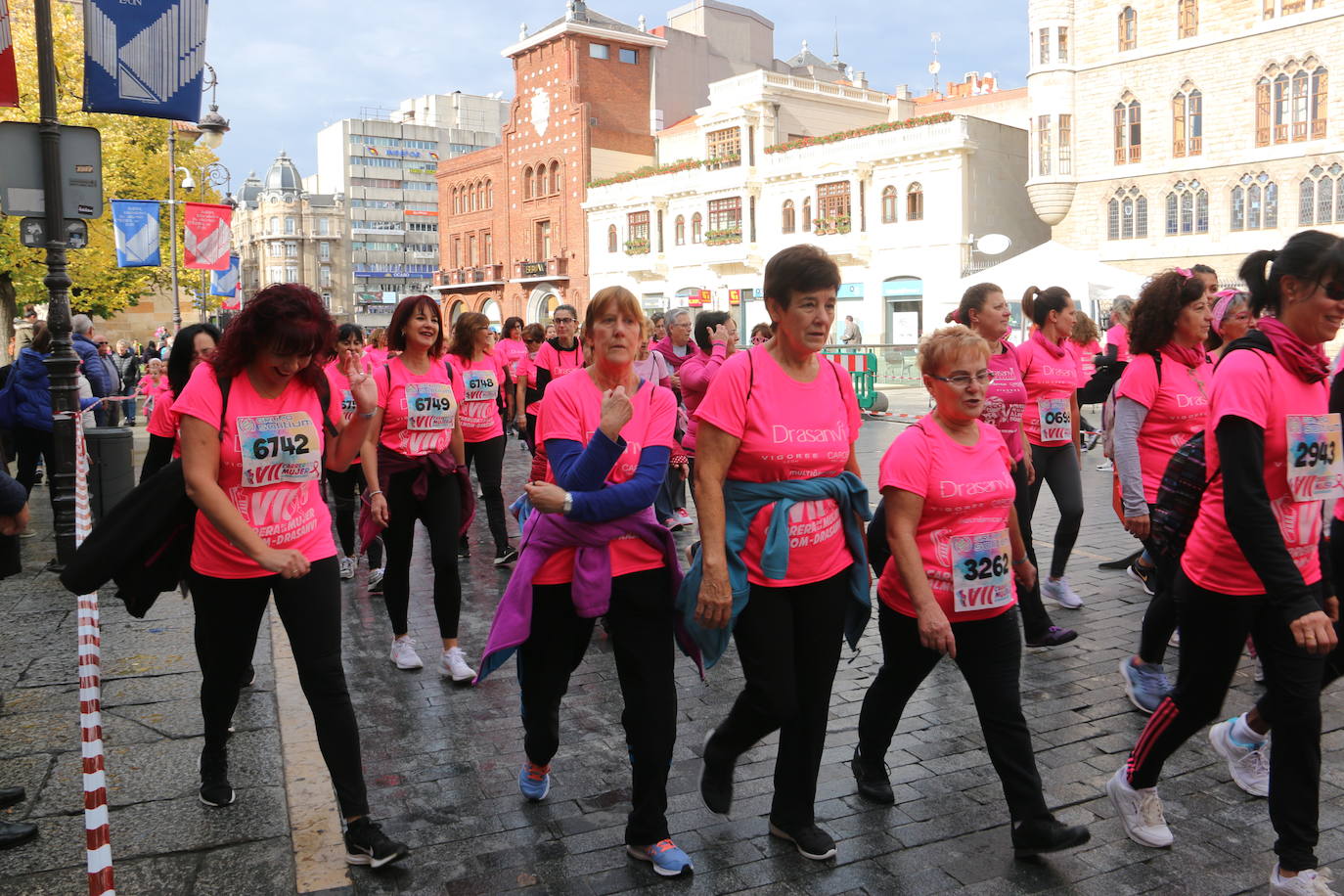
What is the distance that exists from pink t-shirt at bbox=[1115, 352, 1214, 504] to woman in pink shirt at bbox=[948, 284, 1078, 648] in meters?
0.68

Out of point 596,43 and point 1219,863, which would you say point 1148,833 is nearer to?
point 1219,863

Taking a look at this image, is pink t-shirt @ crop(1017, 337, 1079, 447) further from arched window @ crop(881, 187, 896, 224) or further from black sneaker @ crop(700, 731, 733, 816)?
arched window @ crop(881, 187, 896, 224)

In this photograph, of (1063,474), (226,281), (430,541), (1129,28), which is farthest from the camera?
(1129,28)

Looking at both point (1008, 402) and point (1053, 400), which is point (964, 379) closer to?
point (1008, 402)

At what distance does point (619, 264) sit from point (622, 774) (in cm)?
5154

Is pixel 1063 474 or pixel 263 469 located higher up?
pixel 263 469

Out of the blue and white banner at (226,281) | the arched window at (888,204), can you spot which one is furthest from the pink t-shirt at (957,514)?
the arched window at (888,204)

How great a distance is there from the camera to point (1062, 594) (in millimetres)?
6801

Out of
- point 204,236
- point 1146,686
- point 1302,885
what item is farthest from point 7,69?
point 204,236

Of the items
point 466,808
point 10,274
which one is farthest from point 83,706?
point 10,274

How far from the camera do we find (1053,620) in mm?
A: 6484

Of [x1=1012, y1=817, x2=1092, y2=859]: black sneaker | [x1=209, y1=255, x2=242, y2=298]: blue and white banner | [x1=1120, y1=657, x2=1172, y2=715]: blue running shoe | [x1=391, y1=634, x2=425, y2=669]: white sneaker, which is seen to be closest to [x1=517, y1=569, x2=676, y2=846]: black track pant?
[x1=1012, y1=817, x2=1092, y2=859]: black sneaker

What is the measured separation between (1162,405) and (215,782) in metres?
4.43

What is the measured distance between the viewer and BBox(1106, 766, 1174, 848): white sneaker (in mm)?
3594
